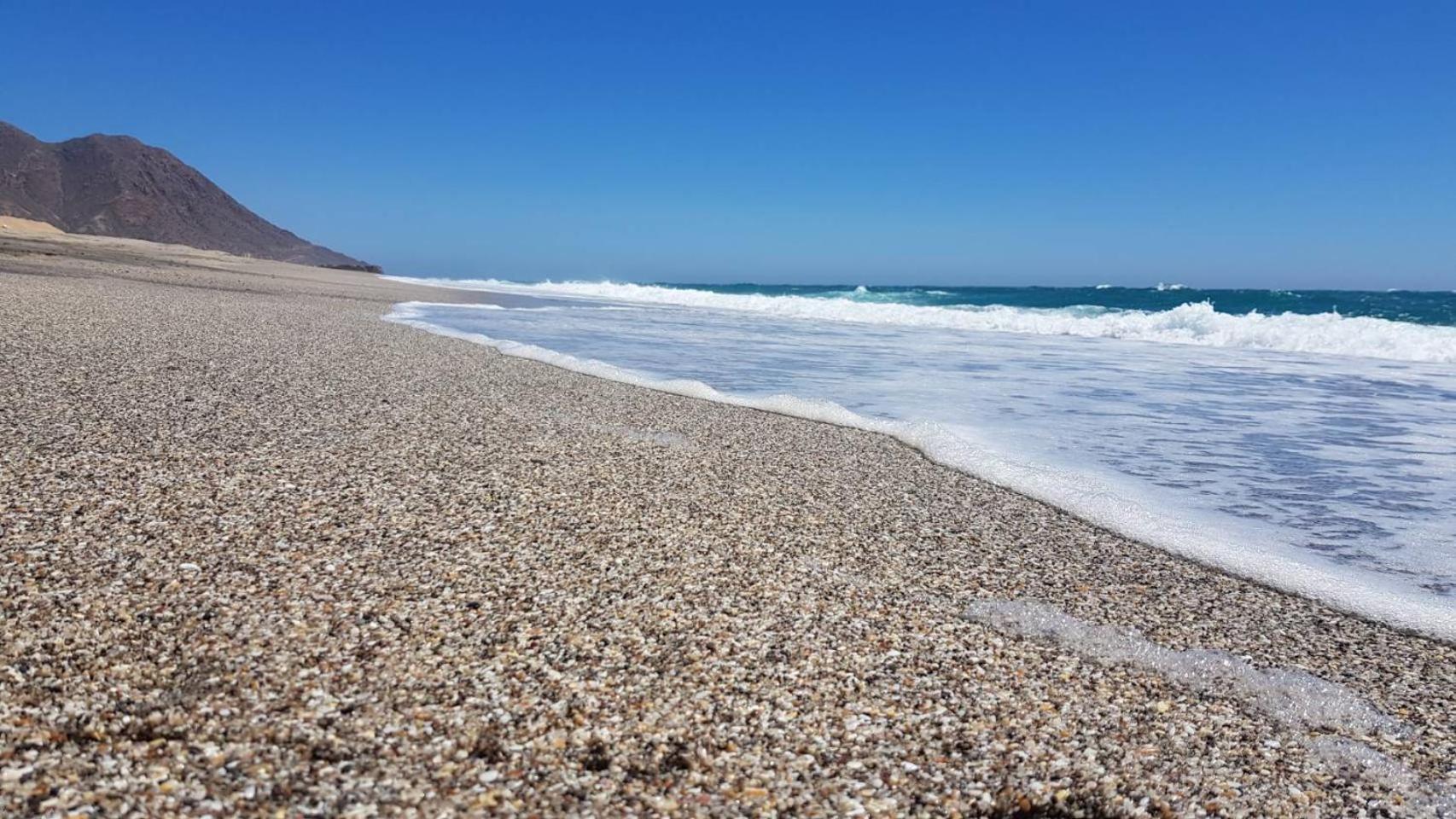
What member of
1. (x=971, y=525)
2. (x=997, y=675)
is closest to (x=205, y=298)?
(x=971, y=525)

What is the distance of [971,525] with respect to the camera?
5.05m

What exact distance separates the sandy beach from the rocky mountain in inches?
3365

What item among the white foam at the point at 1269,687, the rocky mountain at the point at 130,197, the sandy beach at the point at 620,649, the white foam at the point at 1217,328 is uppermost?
the rocky mountain at the point at 130,197

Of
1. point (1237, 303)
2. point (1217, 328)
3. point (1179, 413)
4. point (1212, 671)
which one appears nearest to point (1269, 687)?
point (1212, 671)

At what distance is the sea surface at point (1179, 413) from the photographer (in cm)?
502

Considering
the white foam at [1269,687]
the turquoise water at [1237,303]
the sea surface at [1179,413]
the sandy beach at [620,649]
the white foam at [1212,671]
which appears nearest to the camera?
the sandy beach at [620,649]

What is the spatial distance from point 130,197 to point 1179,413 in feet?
344

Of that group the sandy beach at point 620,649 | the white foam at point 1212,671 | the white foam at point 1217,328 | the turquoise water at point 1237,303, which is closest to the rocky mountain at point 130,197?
the turquoise water at point 1237,303

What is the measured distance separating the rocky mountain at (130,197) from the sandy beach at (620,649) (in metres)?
85.5

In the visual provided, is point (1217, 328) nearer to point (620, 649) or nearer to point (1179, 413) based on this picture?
point (1179, 413)

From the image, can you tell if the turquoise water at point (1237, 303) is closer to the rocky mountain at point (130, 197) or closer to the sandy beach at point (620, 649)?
the sandy beach at point (620, 649)

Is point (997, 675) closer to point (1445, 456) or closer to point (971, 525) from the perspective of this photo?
point (971, 525)

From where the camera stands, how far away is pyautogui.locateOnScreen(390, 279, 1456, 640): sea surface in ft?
16.5

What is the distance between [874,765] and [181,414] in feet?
18.9
